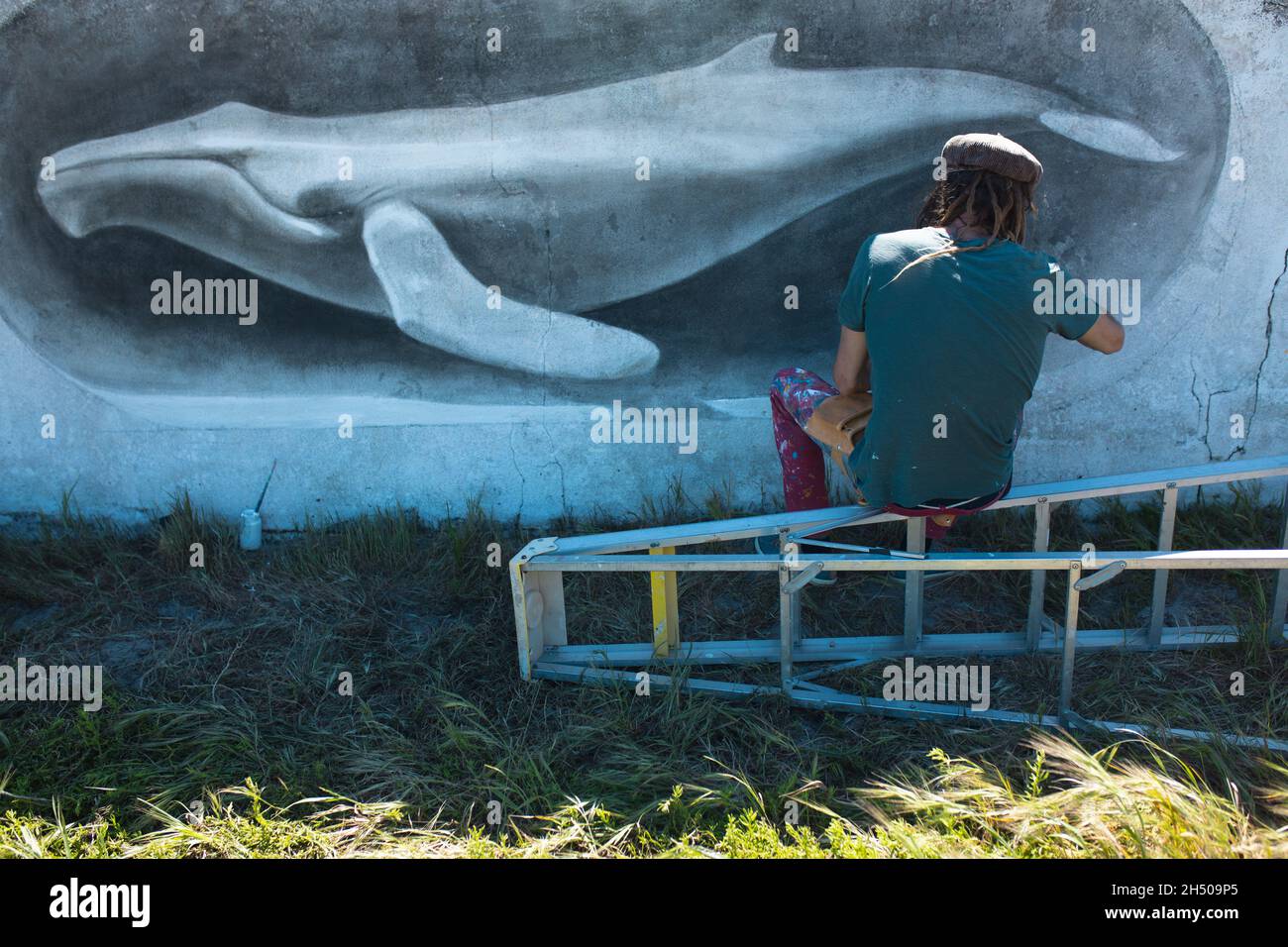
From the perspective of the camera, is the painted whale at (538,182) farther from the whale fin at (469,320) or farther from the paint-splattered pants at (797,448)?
the paint-splattered pants at (797,448)

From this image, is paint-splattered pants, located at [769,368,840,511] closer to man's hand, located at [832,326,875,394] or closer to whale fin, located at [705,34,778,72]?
man's hand, located at [832,326,875,394]

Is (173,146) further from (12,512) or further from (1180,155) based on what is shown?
(1180,155)

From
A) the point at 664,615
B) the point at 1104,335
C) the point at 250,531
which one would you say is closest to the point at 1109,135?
the point at 1104,335

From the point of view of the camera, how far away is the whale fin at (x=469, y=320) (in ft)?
12.3

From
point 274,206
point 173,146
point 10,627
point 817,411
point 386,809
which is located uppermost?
point 173,146

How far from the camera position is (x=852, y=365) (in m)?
2.87

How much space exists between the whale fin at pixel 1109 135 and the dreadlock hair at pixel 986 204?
1102 millimetres

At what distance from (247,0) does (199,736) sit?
2704 mm

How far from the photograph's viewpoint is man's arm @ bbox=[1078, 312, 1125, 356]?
269 centimetres

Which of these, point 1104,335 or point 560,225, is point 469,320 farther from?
point 1104,335

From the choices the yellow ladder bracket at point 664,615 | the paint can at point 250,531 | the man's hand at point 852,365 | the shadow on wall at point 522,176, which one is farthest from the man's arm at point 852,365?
the paint can at point 250,531

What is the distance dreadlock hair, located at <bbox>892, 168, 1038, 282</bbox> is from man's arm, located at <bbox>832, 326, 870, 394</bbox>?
0.86 feet

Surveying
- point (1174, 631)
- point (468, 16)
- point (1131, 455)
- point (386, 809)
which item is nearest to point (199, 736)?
point (386, 809)

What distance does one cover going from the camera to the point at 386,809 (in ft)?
7.93
